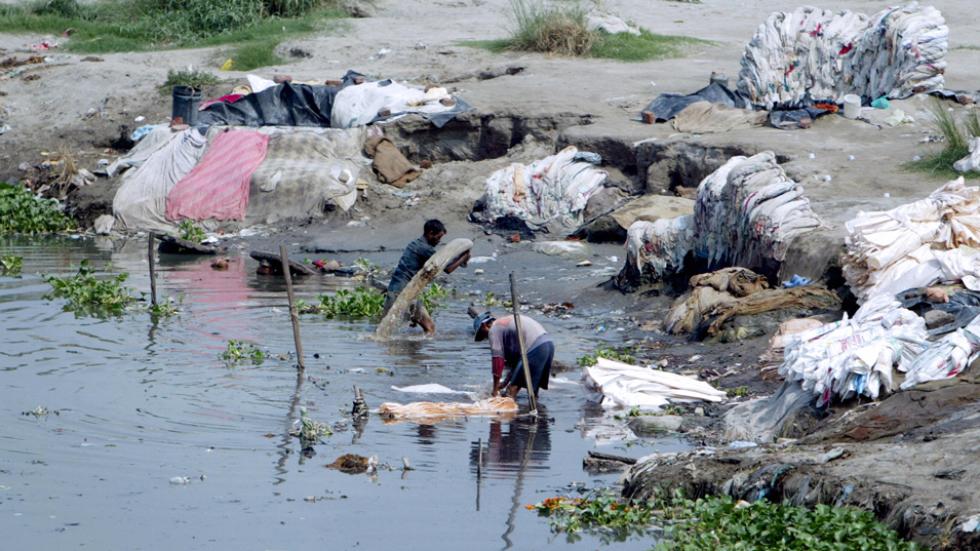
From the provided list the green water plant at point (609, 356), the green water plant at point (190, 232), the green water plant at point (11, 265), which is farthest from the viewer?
the green water plant at point (190, 232)

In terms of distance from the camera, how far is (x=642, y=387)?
10.5m

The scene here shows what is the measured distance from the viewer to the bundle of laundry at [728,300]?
39.5 ft

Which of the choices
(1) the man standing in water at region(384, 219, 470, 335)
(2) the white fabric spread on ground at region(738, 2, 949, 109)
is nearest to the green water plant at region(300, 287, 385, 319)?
(1) the man standing in water at region(384, 219, 470, 335)

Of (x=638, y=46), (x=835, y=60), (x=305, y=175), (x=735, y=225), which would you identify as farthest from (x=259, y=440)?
(x=638, y=46)

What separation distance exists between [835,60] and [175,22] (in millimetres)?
13472

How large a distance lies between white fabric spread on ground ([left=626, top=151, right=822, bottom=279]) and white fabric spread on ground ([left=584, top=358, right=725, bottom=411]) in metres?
2.73

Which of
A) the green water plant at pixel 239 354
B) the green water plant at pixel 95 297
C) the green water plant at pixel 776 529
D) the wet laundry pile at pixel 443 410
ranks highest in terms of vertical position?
the green water plant at pixel 776 529

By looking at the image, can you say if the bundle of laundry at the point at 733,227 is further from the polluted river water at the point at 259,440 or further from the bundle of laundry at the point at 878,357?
the bundle of laundry at the point at 878,357

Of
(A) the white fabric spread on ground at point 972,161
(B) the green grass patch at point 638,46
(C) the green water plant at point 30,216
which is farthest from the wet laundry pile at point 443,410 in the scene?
(B) the green grass patch at point 638,46

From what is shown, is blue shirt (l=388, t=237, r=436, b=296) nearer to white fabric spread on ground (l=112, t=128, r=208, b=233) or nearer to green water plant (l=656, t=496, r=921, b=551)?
green water plant (l=656, t=496, r=921, b=551)

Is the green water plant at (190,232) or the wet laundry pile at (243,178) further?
the wet laundry pile at (243,178)

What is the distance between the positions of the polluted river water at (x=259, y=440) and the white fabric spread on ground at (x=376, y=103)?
640cm

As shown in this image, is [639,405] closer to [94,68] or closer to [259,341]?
[259,341]

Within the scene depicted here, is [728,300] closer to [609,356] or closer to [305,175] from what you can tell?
[609,356]
